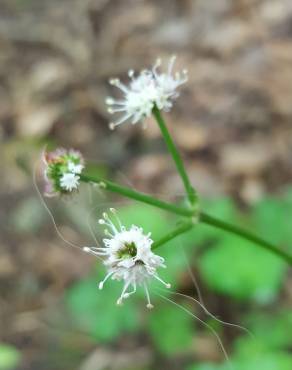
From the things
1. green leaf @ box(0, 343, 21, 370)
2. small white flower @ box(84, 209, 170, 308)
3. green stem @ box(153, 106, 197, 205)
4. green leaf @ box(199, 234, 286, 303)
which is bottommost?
small white flower @ box(84, 209, 170, 308)

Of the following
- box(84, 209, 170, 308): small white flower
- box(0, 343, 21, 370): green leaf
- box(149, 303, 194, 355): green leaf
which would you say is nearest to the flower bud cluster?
box(84, 209, 170, 308): small white flower

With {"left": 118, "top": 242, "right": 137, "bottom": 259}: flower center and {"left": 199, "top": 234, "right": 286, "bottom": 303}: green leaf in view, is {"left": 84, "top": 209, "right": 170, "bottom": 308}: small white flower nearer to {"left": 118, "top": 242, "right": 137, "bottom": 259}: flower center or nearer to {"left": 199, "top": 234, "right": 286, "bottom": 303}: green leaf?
{"left": 118, "top": 242, "right": 137, "bottom": 259}: flower center

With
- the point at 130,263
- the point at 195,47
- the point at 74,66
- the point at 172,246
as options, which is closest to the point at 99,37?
the point at 74,66

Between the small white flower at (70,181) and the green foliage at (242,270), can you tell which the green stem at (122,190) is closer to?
the small white flower at (70,181)

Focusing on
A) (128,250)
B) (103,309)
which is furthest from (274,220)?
(128,250)

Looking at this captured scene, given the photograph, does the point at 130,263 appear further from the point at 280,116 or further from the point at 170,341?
the point at 280,116

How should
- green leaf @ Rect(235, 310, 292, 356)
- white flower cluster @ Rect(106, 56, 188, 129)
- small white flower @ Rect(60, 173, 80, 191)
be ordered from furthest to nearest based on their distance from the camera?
1. green leaf @ Rect(235, 310, 292, 356)
2. white flower cluster @ Rect(106, 56, 188, 129)
3. small white flower @ Rect(60, 173, 80, 191)
